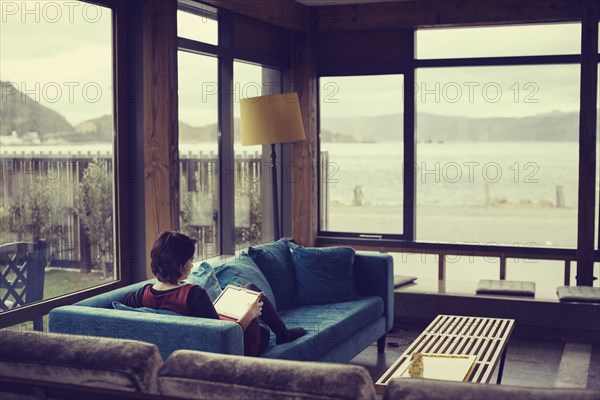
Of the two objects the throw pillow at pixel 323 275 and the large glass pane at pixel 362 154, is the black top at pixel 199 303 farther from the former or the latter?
the large glass pane at pixel 362 154

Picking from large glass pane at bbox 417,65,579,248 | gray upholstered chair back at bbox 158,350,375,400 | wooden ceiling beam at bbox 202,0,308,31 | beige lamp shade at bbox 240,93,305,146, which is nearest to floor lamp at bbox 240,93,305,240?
beige lamp shade at bbox 240,93,305,146

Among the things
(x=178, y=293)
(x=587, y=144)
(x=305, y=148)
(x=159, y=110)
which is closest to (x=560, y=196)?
(x=587, y=144)

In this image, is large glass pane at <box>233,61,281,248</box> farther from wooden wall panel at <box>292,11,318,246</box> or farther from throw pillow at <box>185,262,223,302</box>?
throw pillow at <box>185,262,223,302</box>

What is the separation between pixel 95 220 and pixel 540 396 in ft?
9.71

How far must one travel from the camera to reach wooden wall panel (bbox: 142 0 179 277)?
14.1 ft

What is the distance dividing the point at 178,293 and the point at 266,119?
1.81 meters

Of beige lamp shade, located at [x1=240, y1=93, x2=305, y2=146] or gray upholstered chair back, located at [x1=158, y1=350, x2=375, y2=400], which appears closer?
gray upholstered chair back, located at [x1=158, y1=350, x2=375, y2=400]

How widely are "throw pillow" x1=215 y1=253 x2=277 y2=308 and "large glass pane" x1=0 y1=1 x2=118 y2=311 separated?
24.5 inches

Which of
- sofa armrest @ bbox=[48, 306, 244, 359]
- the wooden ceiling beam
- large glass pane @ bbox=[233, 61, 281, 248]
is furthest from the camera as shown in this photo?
large glass pane @ bbox=[233, 61, 281, 248]

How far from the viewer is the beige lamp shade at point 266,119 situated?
484cm

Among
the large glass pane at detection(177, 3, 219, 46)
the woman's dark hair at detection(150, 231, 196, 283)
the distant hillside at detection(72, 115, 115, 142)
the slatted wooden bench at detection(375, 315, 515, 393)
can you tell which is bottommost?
the slatted wooden bench at detection(375, 315, 515, 393)

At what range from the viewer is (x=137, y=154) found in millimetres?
4305

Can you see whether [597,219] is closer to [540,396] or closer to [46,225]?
[46,225]

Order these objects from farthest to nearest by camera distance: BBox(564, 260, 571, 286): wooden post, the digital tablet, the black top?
1. BBox(564, 260, 571, 286): wooden post
2. the digital tablet
3. the black top
